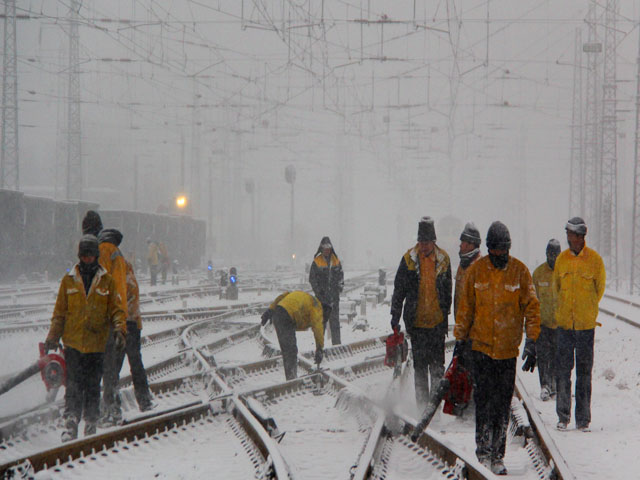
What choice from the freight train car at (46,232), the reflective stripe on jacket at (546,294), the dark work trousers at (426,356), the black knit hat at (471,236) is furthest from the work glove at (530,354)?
the freight train car at (46,232)

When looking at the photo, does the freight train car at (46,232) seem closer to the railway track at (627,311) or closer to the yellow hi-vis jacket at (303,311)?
the railway track at (627,311)

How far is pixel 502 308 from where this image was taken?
500 centimetres

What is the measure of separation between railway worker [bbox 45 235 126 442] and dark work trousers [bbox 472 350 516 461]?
302 cm

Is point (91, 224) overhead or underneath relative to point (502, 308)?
overhead

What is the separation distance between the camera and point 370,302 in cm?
2175

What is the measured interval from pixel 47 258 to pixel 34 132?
347ft

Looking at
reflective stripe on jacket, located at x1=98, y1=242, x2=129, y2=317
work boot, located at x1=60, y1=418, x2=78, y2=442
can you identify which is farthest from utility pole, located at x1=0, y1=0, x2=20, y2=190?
work boot, located at x1=60, y1=418, x2=78, y2=442

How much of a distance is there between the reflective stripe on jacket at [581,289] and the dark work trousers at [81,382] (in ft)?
13.9

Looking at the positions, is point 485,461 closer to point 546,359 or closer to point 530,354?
point 530,354

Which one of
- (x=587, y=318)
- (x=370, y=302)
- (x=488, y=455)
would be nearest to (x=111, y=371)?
(x=488, y=455)

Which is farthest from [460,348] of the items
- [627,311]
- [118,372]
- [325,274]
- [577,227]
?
[627,311]

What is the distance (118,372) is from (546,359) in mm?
4689

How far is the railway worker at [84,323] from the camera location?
5918mm

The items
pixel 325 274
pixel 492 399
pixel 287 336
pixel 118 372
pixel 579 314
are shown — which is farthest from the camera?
pixel 325 274
